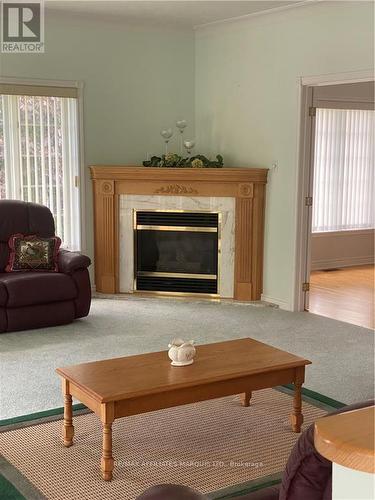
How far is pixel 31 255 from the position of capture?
5.82 metres

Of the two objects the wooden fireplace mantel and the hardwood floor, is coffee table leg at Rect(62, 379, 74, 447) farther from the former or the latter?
the wooden fireplace mantel

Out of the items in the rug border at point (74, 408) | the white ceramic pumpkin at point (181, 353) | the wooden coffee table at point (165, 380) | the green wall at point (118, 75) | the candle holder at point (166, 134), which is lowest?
the rug border at point (74, 408)

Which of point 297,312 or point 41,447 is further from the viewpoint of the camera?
point 297,312

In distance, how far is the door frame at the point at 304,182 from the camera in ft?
19.9

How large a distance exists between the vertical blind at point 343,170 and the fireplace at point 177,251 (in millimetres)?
2437

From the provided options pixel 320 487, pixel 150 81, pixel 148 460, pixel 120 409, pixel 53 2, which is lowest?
pixel 148 460

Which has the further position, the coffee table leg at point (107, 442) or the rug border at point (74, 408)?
the rug border at point (74, 408)

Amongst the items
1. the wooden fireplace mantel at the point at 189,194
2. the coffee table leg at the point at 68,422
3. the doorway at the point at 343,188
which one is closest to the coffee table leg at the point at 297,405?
the coffee table leg at the point at 68,422

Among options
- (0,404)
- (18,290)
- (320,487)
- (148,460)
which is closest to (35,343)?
(18,290)

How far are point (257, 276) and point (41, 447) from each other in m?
3.70

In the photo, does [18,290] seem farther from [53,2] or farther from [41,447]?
[53,2]

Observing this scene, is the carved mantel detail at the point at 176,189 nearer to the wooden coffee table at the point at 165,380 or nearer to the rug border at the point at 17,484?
the wooden coffee table at the point at 165,380

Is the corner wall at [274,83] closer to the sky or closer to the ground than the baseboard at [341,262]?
closer to the sky

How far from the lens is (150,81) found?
285 inches
